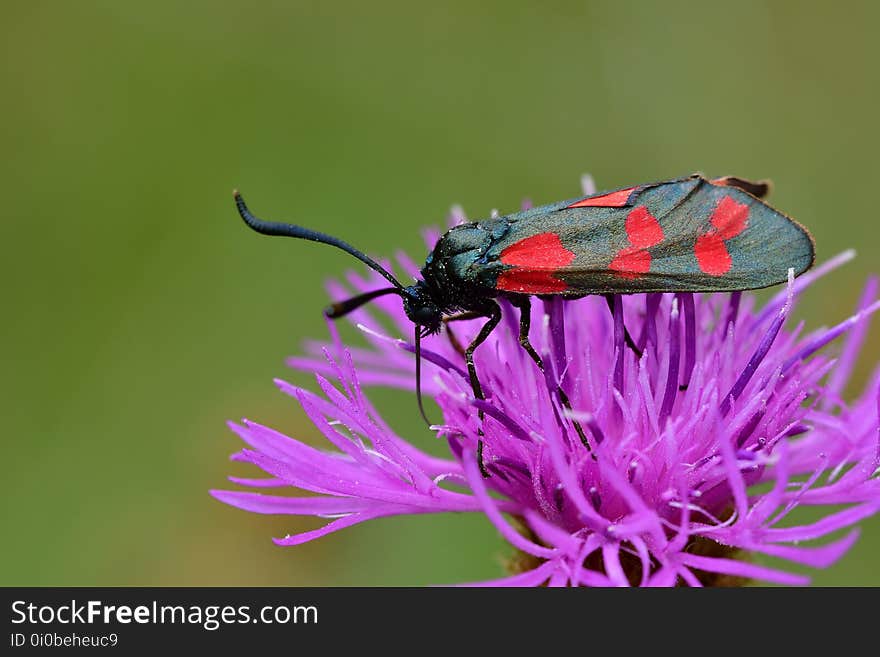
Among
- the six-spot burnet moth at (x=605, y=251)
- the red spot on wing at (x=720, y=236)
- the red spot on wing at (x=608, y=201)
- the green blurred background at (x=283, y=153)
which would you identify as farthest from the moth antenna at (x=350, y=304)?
the green blurred background at (x=283, y=153)

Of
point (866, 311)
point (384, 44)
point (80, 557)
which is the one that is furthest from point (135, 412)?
point (866, 311)

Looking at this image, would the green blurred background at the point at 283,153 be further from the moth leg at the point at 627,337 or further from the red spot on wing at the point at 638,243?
the red spot on wing at the point at 638,243

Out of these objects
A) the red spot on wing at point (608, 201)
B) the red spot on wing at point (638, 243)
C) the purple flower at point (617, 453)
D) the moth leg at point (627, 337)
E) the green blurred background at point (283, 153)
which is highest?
the green blurred background at point (283, 153)

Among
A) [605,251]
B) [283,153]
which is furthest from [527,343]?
[283,153]

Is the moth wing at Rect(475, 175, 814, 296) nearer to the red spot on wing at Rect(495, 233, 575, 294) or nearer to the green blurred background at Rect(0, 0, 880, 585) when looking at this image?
the red spot on wing at Rect(495, 233, 575, 294)

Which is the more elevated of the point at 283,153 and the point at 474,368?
the point at 283,153

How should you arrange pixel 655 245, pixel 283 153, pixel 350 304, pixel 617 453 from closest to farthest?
pixel 617 453
pixel 655 245
pixel 350 304
pixel 283 153

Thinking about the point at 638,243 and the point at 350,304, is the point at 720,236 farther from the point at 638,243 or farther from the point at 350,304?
the point at 350,304
